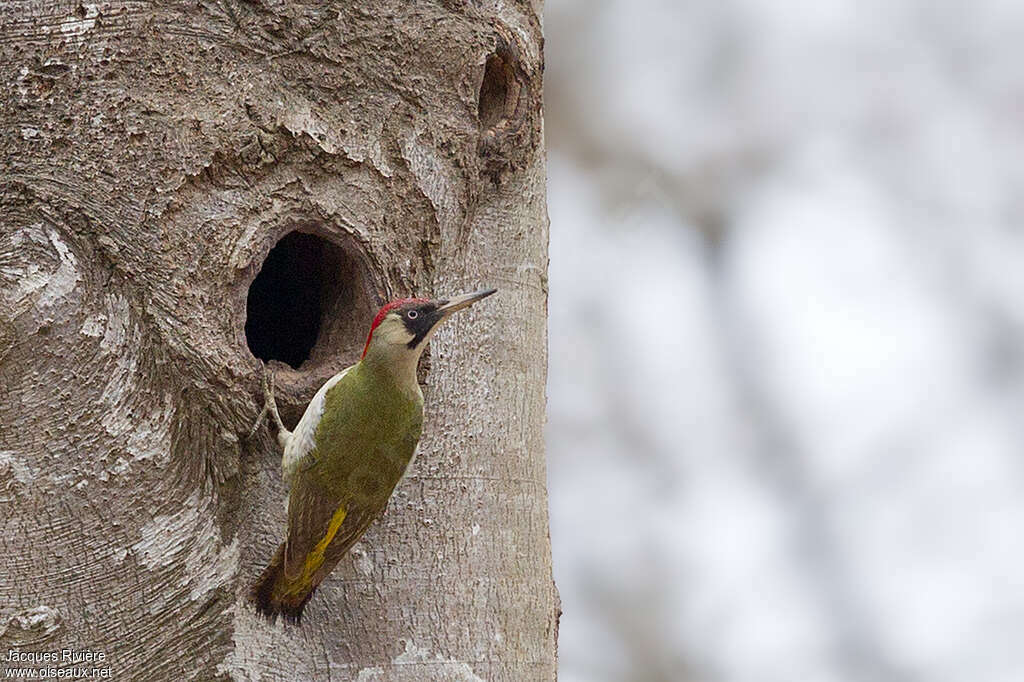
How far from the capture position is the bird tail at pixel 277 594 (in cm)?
175

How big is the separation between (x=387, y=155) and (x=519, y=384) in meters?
0.44

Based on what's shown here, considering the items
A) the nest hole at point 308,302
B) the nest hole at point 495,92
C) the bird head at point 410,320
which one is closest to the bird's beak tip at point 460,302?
the bird head at point 410,320

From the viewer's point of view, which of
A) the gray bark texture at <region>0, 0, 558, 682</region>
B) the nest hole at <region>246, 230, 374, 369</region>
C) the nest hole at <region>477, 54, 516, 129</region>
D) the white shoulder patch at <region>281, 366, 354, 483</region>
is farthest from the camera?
the nest hole at <region>477, 54, 516, 129</region>

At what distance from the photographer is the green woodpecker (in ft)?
5.80

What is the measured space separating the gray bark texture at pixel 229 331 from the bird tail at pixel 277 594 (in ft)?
0.07

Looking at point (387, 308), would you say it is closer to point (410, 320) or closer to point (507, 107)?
point (410, 320)

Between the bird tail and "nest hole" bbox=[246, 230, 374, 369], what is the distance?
47 cm

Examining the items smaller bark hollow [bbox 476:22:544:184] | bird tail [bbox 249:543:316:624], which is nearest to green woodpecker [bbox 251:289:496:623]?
bird tail [bbox 249:543:316:624]

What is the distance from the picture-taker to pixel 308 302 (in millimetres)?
2307

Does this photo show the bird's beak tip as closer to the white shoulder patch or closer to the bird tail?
the white shoulder patch

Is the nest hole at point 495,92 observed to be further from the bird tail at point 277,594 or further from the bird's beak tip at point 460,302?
the bird tail at point 277,594

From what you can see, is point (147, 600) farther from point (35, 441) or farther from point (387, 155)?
point (387, 155)

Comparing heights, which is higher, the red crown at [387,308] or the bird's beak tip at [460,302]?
the bird's beak tip at [460,302]

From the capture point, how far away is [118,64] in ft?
5.96
